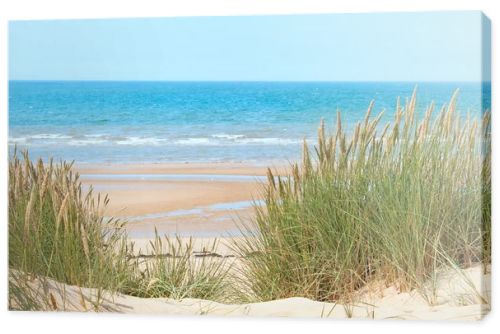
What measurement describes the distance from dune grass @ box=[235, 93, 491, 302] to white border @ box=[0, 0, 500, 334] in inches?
6.5

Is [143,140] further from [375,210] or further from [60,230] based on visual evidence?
[375,210]

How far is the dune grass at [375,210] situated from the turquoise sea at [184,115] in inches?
4.4

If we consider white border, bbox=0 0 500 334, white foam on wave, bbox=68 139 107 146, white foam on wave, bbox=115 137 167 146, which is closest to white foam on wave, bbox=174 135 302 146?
white foam on wave, bbox=115 137 167 146

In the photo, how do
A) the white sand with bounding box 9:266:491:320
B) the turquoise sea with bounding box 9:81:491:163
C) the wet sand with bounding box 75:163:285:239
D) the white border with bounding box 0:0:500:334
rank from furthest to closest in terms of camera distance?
the wet sand with bounding box 75:163:285:239
the turquoise sea with bounding box 9:81:491:163
the white border with bounding box 0:0:500:334
the white sand with bounding box 9:266:491:320

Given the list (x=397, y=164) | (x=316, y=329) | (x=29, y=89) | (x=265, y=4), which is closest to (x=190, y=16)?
(x=265, y=4)

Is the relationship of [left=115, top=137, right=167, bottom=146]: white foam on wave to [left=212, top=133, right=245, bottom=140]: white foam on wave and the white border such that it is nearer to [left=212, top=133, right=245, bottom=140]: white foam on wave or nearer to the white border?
[left=212, top=133, right=245, bottom=140]: white foam on wave

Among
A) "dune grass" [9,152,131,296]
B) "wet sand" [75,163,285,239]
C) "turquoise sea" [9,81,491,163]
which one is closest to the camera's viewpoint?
"turquoise sea" [9,81,491,163]

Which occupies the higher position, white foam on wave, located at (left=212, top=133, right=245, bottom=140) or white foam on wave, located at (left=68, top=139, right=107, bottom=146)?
white foam on wave, located at (left=212, top=133, right=245, bottom=140)

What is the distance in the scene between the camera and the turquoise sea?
660 cm

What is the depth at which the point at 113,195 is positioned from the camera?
22.5ft

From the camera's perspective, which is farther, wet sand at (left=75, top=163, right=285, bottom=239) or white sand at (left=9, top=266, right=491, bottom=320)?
wet sand at (left=75, top=163, right=285, bottom=239)

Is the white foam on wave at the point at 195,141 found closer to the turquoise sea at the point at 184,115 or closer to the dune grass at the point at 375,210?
the turquoise sea at the point at 184,115

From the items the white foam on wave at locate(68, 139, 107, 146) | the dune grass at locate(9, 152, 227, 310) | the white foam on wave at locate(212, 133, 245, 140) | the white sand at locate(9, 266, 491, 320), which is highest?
the white foam on wave at locate(212, 133, 245, 140)

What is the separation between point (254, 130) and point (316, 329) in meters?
1.23
